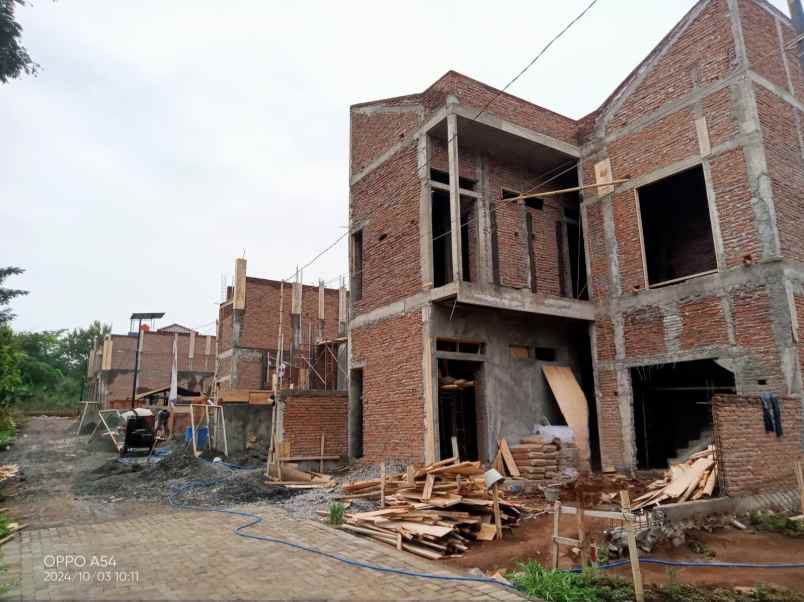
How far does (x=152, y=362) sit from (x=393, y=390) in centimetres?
3346

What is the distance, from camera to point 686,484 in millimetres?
8719

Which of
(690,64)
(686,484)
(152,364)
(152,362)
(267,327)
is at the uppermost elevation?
(690,64)

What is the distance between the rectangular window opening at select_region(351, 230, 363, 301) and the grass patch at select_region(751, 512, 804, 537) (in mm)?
10468

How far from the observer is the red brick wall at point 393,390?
39.9ft

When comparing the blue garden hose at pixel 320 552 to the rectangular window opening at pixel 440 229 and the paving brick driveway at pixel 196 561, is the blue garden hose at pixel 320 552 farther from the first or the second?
the rectangular window opening at pixel 440 229

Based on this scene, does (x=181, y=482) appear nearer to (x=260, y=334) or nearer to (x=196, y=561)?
(x=196, y=561)

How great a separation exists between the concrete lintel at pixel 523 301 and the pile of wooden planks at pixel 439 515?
160 inches

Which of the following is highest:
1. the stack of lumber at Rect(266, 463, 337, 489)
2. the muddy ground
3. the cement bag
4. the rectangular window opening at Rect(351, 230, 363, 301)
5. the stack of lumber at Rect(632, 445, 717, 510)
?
the rectangular window opening at Rect(351, 230, 363, 301)

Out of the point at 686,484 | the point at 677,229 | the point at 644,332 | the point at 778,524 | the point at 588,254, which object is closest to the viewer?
the point at 778,524

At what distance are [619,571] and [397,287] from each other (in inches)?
338

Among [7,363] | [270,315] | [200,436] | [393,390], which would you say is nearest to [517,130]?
[393,390]

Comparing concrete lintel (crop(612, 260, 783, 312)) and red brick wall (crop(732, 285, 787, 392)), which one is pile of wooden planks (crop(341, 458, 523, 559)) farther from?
concrete lintel (crop(612, 260, 783, 312))

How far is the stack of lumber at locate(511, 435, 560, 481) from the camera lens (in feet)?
37.6

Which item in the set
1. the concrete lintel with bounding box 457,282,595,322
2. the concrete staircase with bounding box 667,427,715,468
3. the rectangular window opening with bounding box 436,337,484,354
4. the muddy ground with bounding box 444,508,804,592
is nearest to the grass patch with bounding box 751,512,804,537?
the muddy ground with bounding box 444,508,804,592
